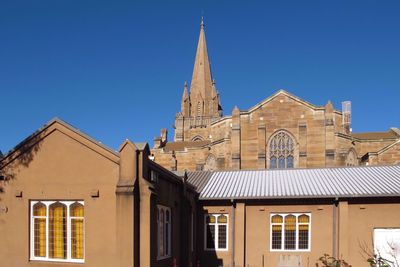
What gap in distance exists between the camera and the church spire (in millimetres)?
86500

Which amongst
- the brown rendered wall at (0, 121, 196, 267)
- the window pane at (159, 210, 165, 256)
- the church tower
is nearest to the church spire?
the church tower

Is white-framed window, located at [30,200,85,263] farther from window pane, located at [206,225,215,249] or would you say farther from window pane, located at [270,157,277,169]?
window pane, located at [270,157,277,169]

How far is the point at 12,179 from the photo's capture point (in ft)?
51.0

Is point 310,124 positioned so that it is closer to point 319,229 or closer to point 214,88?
A: point 319,229

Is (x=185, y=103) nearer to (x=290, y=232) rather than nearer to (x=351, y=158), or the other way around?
(x=351, y=158)

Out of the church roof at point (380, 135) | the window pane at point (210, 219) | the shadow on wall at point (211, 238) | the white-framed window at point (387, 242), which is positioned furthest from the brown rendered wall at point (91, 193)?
the church roof at point (380, 135)

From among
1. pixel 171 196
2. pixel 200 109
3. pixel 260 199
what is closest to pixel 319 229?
pixel 260 199

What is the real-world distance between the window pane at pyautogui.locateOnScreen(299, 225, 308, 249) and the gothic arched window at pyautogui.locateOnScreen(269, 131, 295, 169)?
2296 centimetres

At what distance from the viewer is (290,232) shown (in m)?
20.7

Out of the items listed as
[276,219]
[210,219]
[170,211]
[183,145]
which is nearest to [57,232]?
[170,211]

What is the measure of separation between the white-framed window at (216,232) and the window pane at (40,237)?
911 cm

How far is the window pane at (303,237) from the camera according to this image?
20566 mm

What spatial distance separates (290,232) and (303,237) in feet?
2.29

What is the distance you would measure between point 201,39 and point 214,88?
12.6 m
